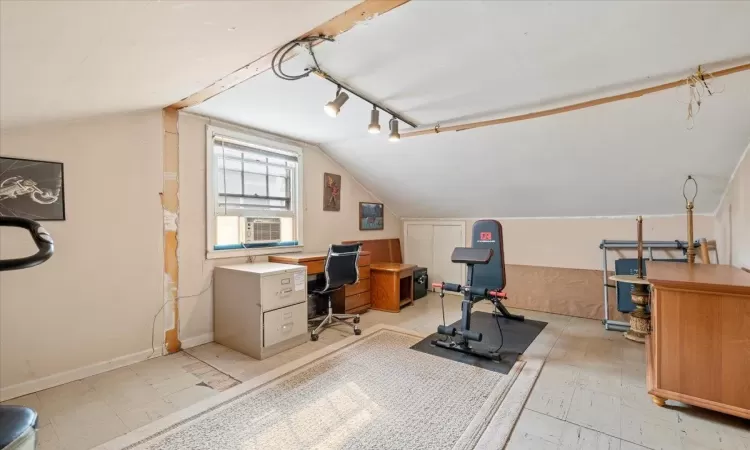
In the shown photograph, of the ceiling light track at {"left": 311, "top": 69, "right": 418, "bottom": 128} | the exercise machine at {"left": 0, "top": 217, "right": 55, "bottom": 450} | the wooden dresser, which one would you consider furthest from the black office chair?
the exercise machine at {"left": 0, "top": 217, "right": 55, "bottom": 450}

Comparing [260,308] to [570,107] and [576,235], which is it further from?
[576,235]

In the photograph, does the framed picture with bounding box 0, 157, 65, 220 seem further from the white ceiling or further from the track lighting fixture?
the track lighting fixture

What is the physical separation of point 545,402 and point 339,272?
6.89 feet

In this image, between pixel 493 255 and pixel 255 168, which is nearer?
pixel 493 255

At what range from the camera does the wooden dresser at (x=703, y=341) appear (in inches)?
72.6

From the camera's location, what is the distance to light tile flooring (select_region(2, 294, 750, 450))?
178cm

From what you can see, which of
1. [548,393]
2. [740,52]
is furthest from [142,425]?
[740,52]

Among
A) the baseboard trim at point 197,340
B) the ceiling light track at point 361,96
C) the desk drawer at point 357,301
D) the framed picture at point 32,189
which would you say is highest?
the ceiling light track at point 361,96

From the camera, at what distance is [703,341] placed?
193 cm

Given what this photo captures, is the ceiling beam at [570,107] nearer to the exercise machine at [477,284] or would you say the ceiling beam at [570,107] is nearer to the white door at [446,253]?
the exercise machine at [477,284]

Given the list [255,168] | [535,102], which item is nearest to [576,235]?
[535,102]

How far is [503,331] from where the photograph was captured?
11.6 feet

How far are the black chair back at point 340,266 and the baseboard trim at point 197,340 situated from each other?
1.21 m

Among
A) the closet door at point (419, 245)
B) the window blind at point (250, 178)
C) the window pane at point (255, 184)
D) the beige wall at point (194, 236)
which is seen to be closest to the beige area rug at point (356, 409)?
the beige wall at point (194, 236)
